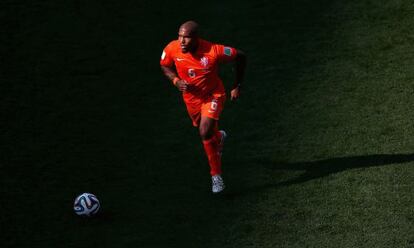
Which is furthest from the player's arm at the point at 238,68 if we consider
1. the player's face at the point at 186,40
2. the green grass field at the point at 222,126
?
the green grass field at the point at 222,126

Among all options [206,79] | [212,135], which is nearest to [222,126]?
[212,135]

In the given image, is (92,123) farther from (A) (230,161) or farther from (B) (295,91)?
(B) (295,91)

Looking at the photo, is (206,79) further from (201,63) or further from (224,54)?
(224,54)

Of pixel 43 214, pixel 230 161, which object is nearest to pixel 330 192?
pixel 230 161

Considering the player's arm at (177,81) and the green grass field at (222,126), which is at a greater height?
the player's arm at (177,81)

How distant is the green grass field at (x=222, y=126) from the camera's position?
39.2 feet

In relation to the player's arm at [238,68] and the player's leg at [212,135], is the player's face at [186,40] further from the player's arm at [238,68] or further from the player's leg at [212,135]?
the player's leg at [212,135]

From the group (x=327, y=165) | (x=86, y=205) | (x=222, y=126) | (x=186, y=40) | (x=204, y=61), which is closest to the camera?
(x=86, y=205)

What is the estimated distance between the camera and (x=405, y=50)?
16.6 metres

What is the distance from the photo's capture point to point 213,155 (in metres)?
12.7

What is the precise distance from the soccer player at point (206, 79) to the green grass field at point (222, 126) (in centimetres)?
68

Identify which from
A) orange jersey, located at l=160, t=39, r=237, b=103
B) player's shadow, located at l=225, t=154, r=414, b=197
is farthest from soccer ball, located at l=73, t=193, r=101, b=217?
player's shadow, located at l=225, t=154, r=414, b=197

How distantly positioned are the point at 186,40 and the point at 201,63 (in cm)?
49

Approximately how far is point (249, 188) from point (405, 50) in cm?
547
